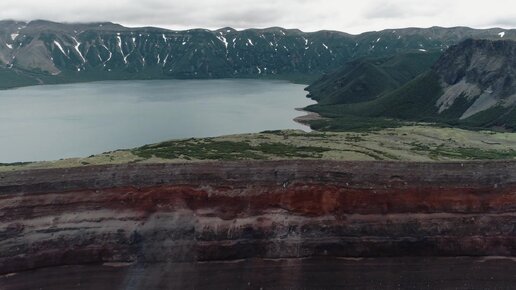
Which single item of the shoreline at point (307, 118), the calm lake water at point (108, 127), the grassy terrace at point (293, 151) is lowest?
the calm lake water at point (108, 127)

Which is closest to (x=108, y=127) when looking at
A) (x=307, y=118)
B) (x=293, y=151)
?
(x=307, y=118)

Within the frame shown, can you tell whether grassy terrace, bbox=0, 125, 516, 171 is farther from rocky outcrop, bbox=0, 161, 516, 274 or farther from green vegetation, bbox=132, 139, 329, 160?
rocky outcrop, bbox=0, 161, 516, 274

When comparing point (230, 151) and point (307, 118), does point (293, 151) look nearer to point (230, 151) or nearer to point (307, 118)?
point (230, 151)

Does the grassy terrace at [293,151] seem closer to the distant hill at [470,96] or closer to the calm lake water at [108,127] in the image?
the calm lake water at [108,127]

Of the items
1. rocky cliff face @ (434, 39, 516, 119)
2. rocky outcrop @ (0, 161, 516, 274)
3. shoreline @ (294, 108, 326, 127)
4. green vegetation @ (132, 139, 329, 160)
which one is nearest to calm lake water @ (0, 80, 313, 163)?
shoreline @ (294, 108, 326, 127)

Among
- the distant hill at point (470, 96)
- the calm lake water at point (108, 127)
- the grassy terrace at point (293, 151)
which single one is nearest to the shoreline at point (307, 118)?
the calm lake water at point (108, 127)

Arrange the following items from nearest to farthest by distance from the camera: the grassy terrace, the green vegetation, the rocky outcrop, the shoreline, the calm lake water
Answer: the rocky outcrop → the grassy terrace → the green vegetation → the calm lake water → the shoreline
